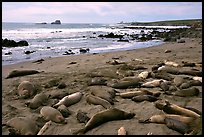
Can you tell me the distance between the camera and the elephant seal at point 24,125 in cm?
466

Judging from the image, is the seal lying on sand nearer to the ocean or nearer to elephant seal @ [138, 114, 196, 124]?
elephant seal @ [138, 114, 196, 124]

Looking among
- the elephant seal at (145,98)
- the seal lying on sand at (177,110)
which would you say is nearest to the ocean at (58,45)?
the elephant seal at (145,98)

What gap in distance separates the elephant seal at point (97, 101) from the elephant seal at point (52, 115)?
0.87 meters

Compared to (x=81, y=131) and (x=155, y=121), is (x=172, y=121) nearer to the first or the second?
(x=155, y=121)

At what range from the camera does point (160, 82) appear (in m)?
6.95

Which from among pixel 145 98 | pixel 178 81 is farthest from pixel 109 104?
pixel 178 81

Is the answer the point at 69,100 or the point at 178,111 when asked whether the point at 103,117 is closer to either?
the point at 178,111

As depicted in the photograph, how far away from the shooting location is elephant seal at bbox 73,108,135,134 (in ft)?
15.3

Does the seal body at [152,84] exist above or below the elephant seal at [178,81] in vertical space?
below

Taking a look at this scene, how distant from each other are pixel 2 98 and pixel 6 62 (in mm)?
7378

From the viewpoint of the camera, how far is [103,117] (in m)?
4.82

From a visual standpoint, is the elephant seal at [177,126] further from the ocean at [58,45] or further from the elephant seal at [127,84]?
the ocean at [58,45]

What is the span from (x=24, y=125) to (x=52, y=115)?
562 millimetres

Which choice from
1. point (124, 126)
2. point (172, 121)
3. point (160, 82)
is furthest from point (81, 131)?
point (160, 82)
